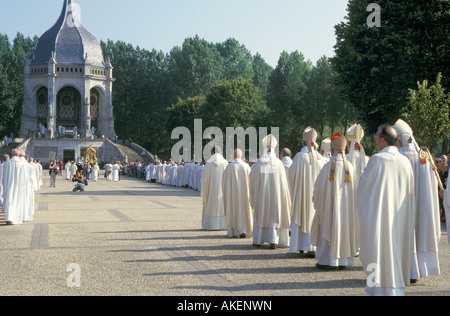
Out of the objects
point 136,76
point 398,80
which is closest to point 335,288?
point 398,80

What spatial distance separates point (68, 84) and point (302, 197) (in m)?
84.4

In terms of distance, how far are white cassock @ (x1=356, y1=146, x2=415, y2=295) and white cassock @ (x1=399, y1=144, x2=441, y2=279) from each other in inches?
57.9

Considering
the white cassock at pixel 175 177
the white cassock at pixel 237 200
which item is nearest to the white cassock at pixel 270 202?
the white cassock at pixel 237 200

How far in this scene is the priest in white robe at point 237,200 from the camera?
516 inches

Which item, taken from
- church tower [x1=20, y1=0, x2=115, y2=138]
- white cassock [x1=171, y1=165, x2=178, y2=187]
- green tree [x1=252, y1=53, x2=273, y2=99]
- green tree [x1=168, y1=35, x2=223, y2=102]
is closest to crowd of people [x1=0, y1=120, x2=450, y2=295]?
white cassock [x1=171, y1=165, x2=178, y2=187]

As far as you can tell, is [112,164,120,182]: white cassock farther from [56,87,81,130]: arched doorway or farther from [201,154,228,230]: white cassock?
[56,87,81,130]: arched doorway

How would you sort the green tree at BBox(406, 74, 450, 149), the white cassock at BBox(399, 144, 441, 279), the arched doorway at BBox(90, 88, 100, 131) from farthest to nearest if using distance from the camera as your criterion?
the arched doorway at BBox(90, 88, 100, 131), the green tree at BBox(406, 74, 450, 149), the white cassock at BBox(399, 144, 441, 279)

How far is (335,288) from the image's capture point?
307 inches

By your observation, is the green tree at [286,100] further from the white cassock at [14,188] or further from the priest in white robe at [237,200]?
the priest in white robe at [237,200]

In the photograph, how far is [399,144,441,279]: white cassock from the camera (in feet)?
27.5

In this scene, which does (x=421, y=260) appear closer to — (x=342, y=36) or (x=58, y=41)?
(x=342, y=36)

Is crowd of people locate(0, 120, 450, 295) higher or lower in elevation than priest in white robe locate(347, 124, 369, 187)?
lower

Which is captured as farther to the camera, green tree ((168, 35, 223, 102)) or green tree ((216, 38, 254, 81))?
green tree ((216, 38, 254, 81))

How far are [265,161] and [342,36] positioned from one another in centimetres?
2392
